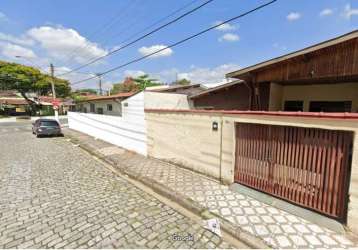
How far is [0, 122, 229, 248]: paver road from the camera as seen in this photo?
3.26 m

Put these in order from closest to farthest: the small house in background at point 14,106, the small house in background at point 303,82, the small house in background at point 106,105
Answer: the small house in background at point 303,82
the small house in background at point 106,105
the small house in background at point 14,106

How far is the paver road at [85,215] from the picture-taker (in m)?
3.26

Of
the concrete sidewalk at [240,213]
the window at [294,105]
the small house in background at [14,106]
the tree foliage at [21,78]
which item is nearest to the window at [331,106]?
the window at [294,105]

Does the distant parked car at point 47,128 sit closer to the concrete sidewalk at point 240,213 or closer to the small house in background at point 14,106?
the concrete sidewalk at point 240,213

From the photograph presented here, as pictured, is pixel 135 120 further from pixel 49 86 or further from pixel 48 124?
pixel 49 86

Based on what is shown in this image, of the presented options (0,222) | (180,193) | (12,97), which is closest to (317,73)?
(180,193)

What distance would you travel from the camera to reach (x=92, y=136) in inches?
571

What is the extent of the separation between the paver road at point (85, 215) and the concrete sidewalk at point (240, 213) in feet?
1.38

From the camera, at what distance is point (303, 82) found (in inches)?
277

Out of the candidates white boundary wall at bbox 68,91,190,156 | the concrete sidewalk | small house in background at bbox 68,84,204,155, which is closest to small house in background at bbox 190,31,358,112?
small house in background at bbox 68,84,204,155

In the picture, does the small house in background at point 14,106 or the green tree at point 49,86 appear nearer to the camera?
the green tree at point 49,86

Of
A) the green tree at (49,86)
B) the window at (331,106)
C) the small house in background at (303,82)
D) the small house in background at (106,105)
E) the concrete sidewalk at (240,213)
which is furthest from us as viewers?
the green tree at (49,86)

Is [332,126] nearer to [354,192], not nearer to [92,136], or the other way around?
[354,192]

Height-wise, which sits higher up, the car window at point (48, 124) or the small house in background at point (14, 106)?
the small house in background at point (14, 106)
